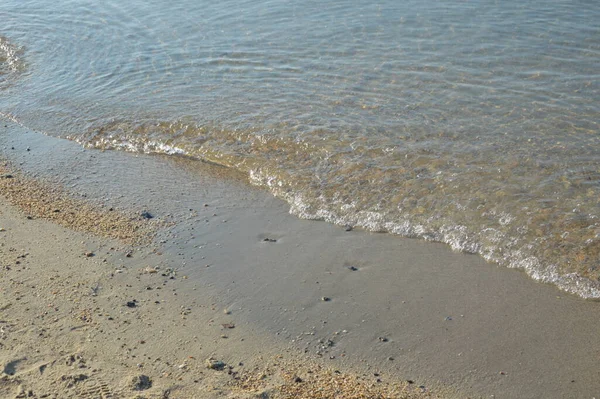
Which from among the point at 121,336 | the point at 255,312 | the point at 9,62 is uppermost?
the point at 9,62

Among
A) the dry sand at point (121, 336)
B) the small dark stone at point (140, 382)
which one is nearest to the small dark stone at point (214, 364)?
the dry sand at point (121, 336)

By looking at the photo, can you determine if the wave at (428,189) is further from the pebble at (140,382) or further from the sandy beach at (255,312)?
the pebble at (140,382)

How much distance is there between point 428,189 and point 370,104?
2.79 m

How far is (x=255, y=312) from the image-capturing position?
5641 millimetres

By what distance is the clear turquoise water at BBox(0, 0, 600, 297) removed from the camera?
7.13 m

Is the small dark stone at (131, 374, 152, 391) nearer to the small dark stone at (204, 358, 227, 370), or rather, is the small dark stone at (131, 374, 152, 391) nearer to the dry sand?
the dry sand

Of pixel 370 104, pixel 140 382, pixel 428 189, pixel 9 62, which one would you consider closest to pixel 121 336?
pixel 140 382

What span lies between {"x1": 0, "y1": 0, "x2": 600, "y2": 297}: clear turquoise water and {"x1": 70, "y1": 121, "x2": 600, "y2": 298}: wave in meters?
0.02

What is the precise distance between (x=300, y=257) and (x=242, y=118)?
12.9 ft

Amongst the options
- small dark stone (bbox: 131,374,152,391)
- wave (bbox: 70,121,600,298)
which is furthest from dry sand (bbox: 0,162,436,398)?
wave (bbox: 70,121,600,298)

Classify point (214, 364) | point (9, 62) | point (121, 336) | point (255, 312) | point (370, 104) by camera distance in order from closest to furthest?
1. point (214, 364)
2. point (121, 336)
3. point (255, 312)
4. point (370, 104)
5. point (9, 62)

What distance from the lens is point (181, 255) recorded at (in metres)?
6.53

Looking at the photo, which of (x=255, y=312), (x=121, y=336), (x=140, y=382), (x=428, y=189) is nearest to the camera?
(x=140, y=382)

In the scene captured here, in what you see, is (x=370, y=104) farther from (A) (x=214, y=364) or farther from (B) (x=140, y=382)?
(B) (x=140, y=382)
